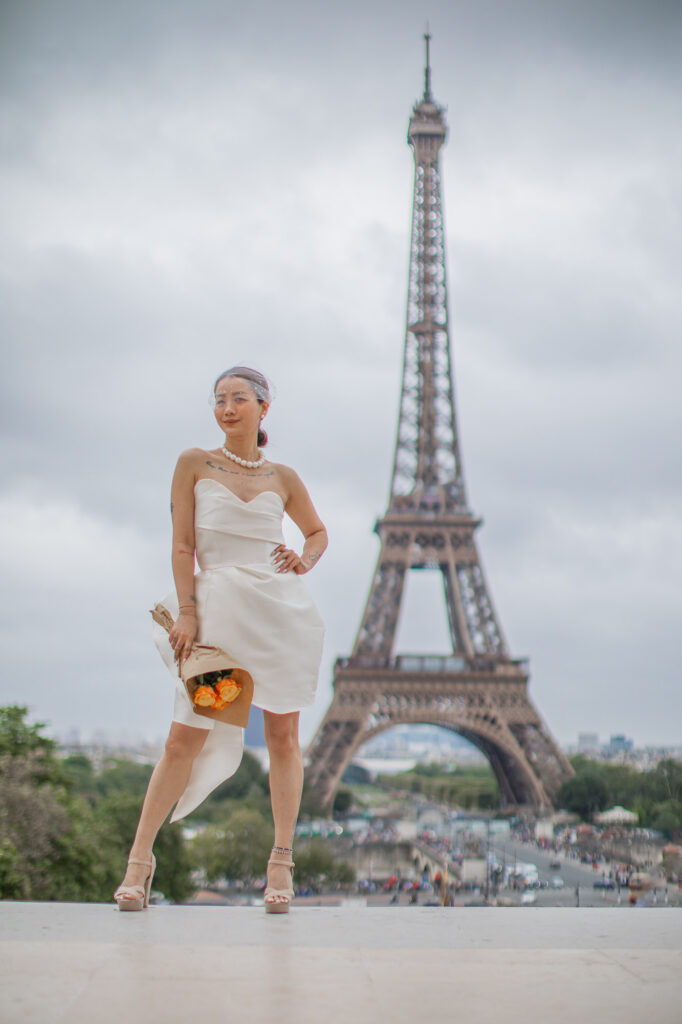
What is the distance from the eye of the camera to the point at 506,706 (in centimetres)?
3447

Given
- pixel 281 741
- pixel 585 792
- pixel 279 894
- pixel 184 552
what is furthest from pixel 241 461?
pixel 585 792

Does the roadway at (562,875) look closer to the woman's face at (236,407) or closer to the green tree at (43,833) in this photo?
the green tree at (43,833)

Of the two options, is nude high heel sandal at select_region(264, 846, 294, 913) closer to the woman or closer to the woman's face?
the woman

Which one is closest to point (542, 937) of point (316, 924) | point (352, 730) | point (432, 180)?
point (316, 924)

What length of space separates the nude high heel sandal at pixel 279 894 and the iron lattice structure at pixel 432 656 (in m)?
29.0

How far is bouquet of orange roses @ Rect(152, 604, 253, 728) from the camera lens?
12.9 feet

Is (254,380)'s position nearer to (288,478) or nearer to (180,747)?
(288,478)

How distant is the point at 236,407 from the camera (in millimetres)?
4285

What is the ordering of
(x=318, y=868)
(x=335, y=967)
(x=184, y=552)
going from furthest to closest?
(x=318, y=868)
(x=184, y=552)
(x=335, y=967)

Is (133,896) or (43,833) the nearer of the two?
(133,896)

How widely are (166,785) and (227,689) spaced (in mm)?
464

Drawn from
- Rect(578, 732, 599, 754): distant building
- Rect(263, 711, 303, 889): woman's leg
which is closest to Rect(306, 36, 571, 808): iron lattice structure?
Rect(578, 732, 599, 754): distant building

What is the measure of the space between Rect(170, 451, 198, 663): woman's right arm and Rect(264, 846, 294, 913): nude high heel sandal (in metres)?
0.90

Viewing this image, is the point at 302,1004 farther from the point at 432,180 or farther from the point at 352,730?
the point at 432,180
